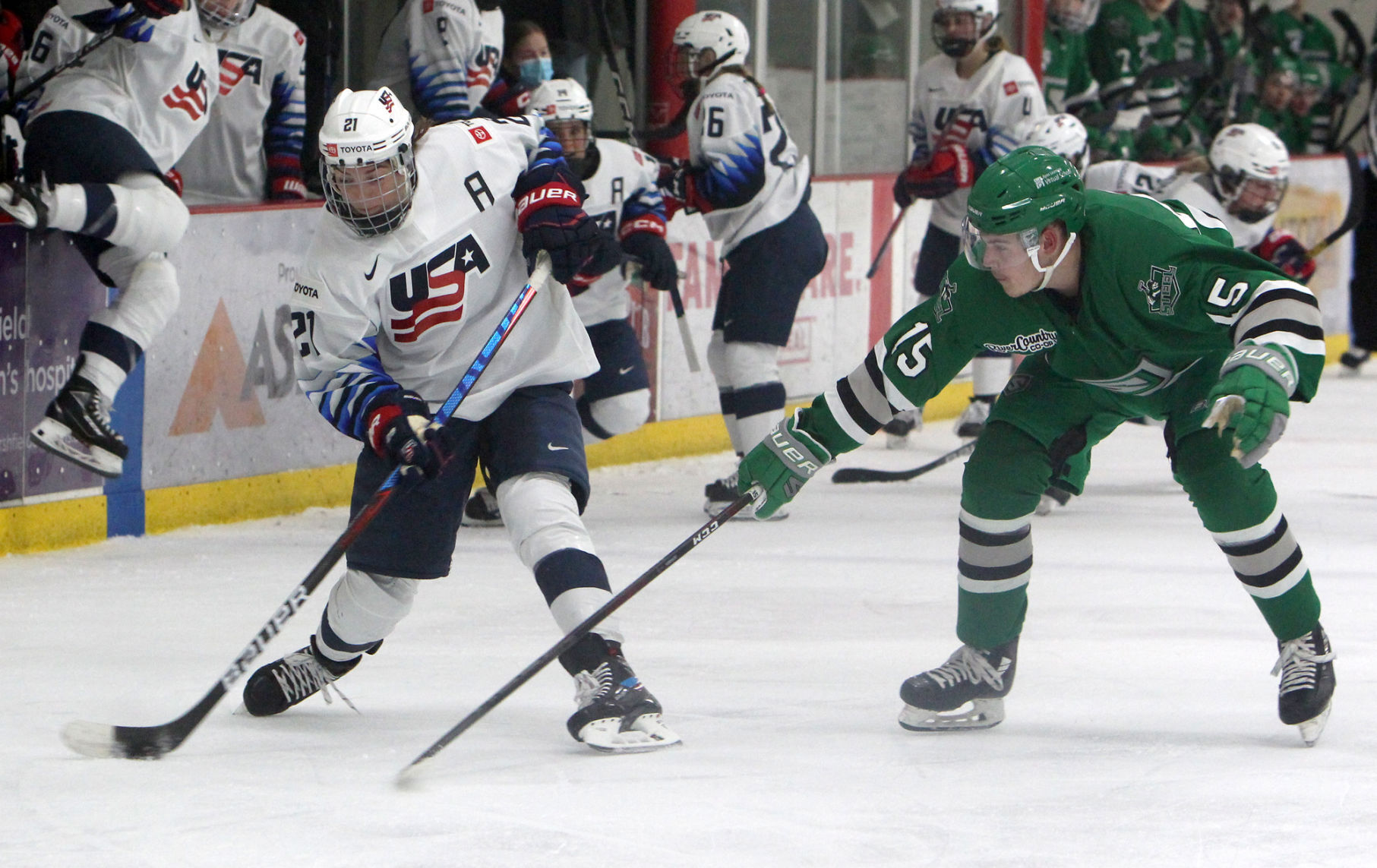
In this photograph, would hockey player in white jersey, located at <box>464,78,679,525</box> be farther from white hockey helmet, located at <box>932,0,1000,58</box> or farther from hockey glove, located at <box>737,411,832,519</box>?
hockey glove, located at <box>737,411,832,519</box>

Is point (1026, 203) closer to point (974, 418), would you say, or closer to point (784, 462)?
point (784, 462)

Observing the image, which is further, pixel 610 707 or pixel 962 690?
pixel 962 690

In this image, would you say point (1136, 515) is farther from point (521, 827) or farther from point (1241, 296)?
point (521, 827)

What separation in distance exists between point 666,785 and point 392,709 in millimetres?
668

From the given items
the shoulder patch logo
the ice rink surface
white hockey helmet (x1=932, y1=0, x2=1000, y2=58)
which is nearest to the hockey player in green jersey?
the shoulder patch logo

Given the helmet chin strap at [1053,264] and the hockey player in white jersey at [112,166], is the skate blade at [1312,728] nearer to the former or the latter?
the helmet chin strap at [1053,264]

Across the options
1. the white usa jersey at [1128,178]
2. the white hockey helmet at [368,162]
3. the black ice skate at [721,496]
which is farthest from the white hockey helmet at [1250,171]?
the white hockey helmet at [368,162]

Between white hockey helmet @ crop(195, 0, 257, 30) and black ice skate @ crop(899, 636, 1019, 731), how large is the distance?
251cm

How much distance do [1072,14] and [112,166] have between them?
15.6 ft

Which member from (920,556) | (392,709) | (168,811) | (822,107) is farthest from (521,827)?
(822,107)

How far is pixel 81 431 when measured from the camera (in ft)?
14.0

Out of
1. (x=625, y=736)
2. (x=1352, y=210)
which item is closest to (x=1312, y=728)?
(x=625, y=736)

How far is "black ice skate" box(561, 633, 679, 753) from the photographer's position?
2.87 metres

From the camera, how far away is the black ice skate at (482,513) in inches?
199
